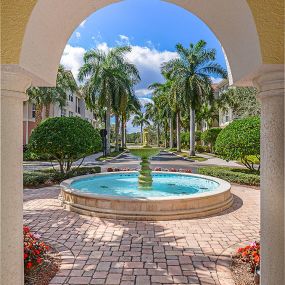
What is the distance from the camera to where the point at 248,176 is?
13.3m

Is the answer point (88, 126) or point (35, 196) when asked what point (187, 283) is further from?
point (88, 126)

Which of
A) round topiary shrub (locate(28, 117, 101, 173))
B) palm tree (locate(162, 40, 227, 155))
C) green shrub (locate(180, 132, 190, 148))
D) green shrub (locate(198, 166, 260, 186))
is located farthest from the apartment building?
green shrub (locate(198, 166, 260, 186))

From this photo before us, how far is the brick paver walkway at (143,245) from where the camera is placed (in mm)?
4496

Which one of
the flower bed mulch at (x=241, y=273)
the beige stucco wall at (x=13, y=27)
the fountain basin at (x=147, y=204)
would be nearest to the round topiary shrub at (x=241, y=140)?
the fountain basin at (x=147, y=204)

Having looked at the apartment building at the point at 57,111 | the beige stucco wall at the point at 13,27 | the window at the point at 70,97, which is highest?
the window at the point at 70,97

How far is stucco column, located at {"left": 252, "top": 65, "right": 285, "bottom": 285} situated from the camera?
2676 mm

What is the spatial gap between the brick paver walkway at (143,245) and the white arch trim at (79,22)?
325cm

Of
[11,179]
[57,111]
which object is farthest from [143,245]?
[57,111]

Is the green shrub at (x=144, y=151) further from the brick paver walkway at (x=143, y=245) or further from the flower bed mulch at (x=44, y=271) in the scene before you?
the flower bed mulch at (x=44, y=271)

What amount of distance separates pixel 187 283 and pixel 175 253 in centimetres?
110

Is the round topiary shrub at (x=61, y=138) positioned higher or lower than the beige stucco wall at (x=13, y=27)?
lower

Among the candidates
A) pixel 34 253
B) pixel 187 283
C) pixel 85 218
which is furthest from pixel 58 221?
pixel 187 283

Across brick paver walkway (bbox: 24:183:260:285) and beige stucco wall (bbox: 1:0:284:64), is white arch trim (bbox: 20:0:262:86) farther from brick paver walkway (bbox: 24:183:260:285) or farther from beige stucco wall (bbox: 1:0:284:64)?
brick paver walkway (bbox: 24:183:260:285)

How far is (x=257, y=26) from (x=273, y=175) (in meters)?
1.50
